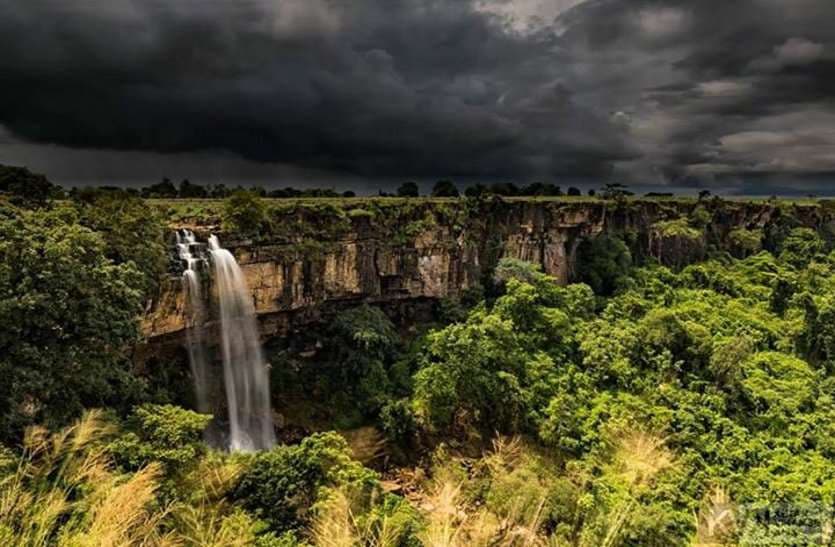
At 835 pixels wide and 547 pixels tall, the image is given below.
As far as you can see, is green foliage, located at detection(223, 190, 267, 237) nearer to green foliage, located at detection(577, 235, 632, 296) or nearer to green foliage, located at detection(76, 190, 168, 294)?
green foliage, located at detection(76, 190, 168, 294)

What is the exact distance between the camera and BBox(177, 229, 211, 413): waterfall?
20.5 meters

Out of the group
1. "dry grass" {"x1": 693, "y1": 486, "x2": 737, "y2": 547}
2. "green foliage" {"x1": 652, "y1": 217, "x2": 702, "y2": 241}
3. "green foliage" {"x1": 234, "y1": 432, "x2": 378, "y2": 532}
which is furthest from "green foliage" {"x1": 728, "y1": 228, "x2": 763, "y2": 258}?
"green foliage" {"x1": 234, "y1": 432, "x2": 378, "y2": 532}

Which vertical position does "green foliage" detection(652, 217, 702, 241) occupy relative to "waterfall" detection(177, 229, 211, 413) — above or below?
above

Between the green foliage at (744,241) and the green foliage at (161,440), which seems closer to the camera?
the green foliage at (161,440)

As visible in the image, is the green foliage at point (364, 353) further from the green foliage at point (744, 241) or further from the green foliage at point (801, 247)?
the green foliage at point (801, 247)

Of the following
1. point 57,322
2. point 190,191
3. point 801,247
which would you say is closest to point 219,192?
point 190,191

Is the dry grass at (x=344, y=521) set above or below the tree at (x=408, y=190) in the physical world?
below

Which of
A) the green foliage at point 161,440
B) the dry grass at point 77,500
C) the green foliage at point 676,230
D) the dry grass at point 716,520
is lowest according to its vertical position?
the dry grass at point 716,520

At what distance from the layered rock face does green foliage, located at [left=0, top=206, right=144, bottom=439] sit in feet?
14.8

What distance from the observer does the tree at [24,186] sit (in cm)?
1792

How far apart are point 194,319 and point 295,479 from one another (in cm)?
860

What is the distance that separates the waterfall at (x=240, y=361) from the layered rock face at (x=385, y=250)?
0.56m

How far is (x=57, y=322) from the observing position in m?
13.9

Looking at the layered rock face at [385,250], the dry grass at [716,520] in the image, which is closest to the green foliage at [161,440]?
the layered rock face at [385,250]
